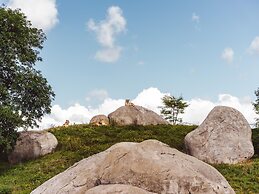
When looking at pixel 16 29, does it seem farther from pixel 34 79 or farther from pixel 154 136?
pixel 154 136

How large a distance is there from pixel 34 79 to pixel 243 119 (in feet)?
50.2

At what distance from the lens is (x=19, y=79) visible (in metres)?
31.0

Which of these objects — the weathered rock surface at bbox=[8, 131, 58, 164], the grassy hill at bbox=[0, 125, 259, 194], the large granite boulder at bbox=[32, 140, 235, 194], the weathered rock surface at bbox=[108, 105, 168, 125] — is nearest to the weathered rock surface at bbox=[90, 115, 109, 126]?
the weathered rock surface at bbox=[108, 105, 168, 125]

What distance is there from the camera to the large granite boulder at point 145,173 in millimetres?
12109

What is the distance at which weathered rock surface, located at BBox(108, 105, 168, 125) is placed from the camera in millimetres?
41688

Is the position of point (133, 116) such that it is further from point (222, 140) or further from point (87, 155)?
point (222, 140)

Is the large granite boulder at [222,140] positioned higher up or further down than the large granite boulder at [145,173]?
higher up

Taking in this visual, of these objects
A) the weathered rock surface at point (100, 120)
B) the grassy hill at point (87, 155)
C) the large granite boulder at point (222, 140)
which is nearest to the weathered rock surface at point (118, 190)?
the grassy hill at point (87, 155)

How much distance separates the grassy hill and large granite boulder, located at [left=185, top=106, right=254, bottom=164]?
42.8 inches

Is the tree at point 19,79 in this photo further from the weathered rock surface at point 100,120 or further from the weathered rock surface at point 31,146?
the weathered rock surface at point 100,120

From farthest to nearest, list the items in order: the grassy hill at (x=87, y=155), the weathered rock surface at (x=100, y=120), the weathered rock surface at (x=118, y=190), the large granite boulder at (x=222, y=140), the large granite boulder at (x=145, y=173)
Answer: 1. the weathered rock surface at (x=100, y=120)
2. the large granite boulder at (x=222, y=140)
3. the grassy hill at (x=87, y=155)
4. the large granite boulder at (x=145, y=173)
5. the weathered rock surface at (x=118, y=190)

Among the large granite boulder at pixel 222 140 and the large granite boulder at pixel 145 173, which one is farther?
the large granite boulder at pixel 222 140

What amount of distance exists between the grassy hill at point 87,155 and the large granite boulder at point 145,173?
31.4ft

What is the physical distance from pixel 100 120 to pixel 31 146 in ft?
35.9
